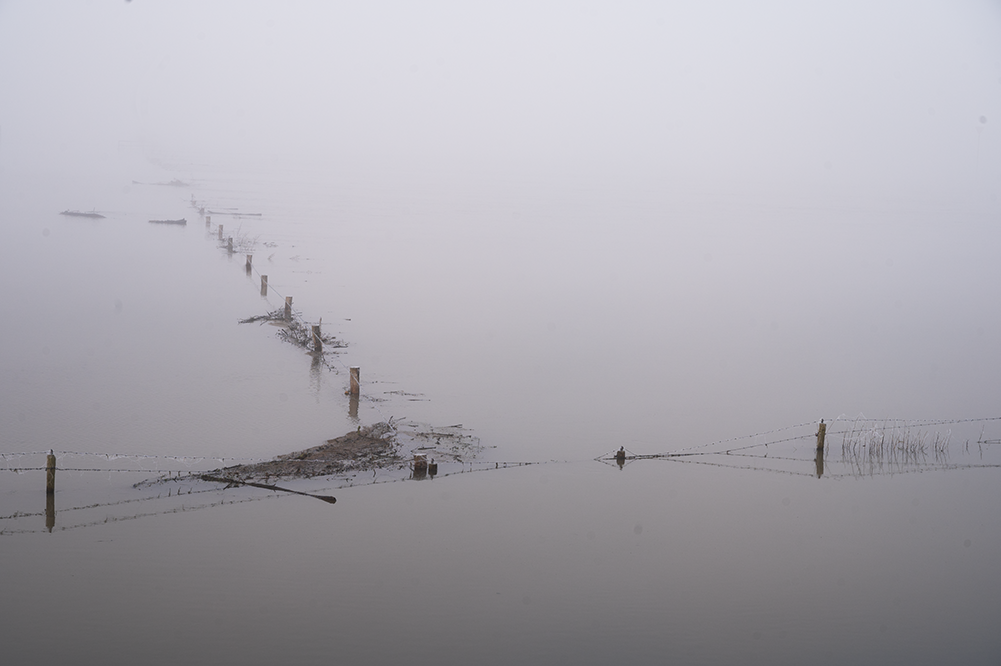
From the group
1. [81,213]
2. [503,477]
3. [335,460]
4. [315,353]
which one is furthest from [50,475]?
[81,213]

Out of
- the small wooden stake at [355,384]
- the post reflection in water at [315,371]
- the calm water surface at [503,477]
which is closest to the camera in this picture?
the calm water surface at [503,477]

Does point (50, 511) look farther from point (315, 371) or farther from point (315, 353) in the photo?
point (315, 353)

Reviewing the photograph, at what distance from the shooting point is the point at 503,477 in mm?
13445

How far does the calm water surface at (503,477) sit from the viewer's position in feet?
31.4

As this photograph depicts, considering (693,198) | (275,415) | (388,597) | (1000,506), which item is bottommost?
(388,597)

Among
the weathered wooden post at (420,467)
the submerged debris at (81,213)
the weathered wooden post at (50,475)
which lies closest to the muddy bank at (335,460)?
the weathered wooden post at (420,467)

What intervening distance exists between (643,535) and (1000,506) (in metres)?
5.70

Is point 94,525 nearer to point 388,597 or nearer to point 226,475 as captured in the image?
point 226,475

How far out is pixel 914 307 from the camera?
100 ft

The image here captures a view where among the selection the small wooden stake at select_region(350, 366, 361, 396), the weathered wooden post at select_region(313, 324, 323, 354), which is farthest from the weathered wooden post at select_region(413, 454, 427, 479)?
the weathered wooden post at select_region(313, 324, 323, 354)

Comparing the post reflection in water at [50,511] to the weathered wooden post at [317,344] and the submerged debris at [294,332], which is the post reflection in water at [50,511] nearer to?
the weathered wooden post at [317,344]

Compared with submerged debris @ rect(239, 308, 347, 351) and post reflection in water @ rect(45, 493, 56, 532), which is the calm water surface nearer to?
post reflection in water @ rect(45, 493, 56, 532)

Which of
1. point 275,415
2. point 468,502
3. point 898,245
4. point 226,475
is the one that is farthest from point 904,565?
point 898,245

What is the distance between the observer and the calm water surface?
9578 mm
